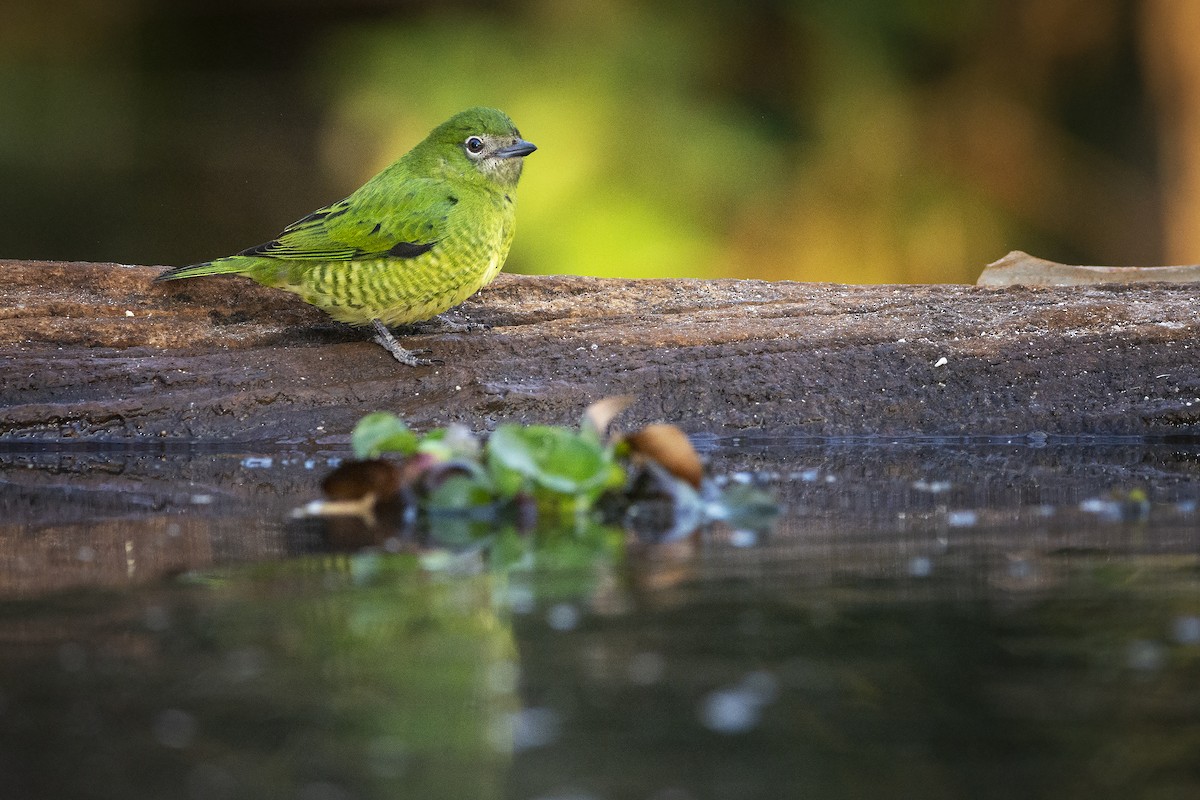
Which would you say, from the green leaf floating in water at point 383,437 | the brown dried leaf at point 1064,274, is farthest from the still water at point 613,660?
the brown dried leaf at point 1064,274

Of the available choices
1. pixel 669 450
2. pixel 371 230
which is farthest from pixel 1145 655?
pixel 371 230

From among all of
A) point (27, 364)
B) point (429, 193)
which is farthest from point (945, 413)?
point (27, 364)

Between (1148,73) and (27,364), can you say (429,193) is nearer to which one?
(27,364)

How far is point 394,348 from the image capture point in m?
3.96

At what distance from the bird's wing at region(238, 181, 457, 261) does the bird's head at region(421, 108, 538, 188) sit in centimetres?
22

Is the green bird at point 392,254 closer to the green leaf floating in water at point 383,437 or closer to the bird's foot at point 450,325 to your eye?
the bird's foot at point 450,325

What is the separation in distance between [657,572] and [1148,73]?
699 cm

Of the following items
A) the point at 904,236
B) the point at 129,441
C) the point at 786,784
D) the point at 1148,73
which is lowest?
the point at 786,784

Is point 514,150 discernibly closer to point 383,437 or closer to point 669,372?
point 669,372

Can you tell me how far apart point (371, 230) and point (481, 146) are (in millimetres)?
522

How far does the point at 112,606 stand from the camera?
5.60ft

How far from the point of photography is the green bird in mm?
3980

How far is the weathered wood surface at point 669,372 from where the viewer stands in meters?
3.68

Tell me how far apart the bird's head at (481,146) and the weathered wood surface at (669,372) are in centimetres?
55
